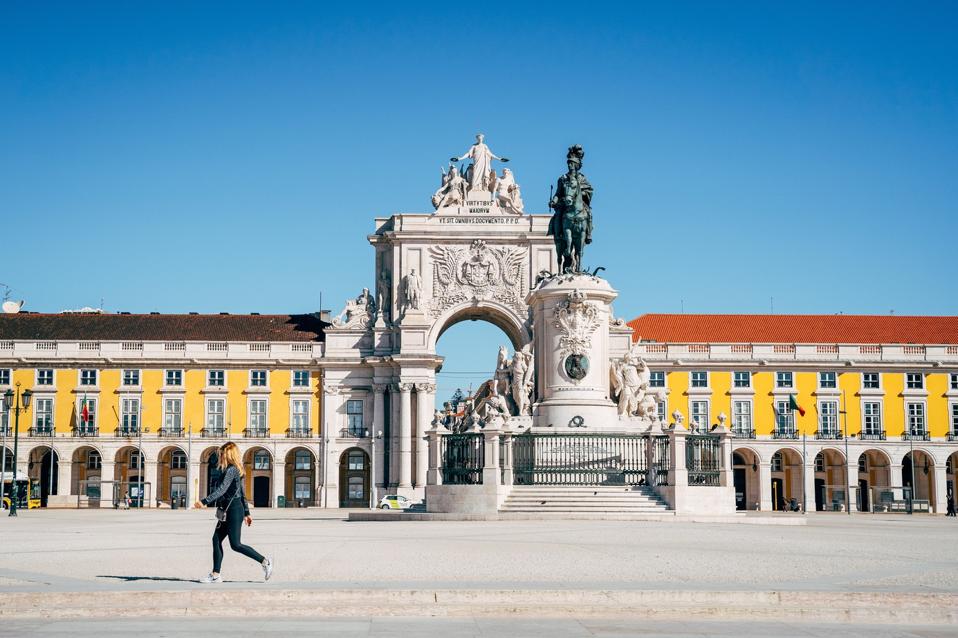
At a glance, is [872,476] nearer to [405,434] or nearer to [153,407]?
[405,434]

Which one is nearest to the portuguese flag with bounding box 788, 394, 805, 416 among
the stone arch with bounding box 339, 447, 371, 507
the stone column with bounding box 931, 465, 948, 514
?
the stone column with bounding box 931, 465, 948, 514

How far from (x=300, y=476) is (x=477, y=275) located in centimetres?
1755

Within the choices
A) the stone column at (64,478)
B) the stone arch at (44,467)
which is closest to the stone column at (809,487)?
the stone column at (64,478)

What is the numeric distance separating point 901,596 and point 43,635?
8.33 meters

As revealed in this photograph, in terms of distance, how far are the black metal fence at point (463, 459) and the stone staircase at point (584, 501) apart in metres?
1.44

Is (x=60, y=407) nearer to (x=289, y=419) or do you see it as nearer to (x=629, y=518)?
(x=289, y=419)

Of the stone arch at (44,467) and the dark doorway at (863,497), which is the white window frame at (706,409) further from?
the stone arch at (44,467)

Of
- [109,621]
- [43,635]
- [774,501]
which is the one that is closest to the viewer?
[43,635]

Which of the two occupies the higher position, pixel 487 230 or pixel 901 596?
pixel 487 230

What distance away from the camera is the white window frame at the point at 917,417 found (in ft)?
262

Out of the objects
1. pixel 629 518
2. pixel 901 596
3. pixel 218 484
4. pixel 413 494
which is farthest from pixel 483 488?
pixel 413 494

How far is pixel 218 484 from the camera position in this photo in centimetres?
1502

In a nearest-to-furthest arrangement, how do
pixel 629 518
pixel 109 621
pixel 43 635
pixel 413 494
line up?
pixel 43 635
pixel 109 621
pixel 629 518
pixel 413 494

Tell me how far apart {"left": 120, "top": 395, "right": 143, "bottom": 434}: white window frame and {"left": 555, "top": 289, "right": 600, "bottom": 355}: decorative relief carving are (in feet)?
174
